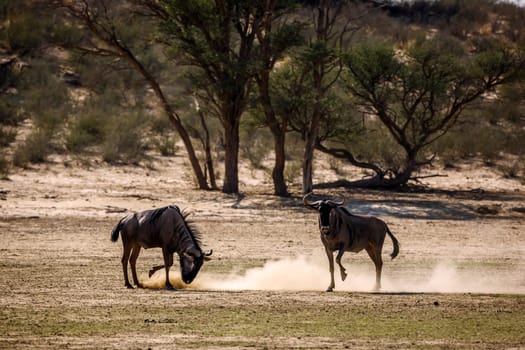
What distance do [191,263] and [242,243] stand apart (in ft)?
20.7

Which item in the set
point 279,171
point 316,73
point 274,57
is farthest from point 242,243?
point 316,73

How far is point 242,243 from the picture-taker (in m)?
22.1

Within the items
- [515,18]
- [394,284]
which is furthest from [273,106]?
[515,18]

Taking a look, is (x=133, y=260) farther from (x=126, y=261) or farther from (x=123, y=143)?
(x=123, y=143)

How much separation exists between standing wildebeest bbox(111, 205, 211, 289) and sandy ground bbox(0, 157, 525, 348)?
1.87 feet

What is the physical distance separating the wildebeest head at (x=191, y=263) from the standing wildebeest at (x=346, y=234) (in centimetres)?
194

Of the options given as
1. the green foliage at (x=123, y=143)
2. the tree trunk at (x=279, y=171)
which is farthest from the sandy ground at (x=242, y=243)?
the green foliage at (x=123, y=143)

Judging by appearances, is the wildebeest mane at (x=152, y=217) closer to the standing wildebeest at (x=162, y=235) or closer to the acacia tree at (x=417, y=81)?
the standing wildebeest at (x=162, y=235)

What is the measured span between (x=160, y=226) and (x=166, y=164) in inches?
773

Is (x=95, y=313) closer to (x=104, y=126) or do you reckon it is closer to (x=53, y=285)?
(x=53, y=285)

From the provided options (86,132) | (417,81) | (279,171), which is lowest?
(279,171)

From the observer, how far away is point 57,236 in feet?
72.3

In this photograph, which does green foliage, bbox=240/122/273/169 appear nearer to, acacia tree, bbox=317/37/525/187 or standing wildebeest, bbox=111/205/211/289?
acacia tree, bbox=317/37/525/187

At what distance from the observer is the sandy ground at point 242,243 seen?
15.0 m
